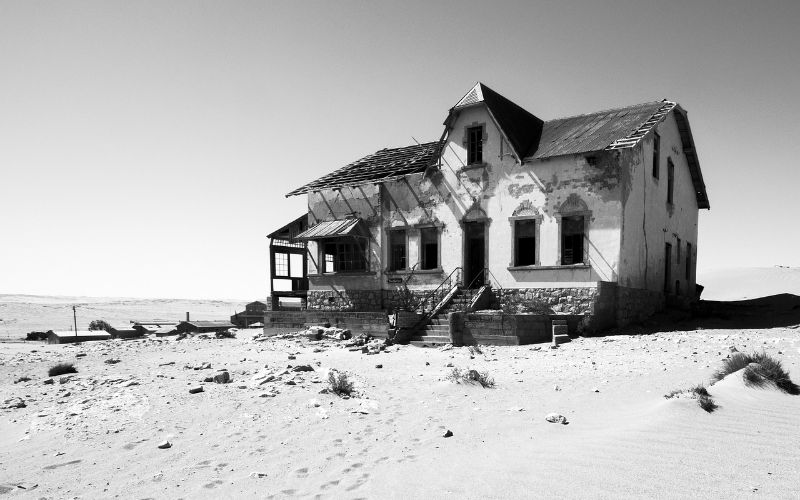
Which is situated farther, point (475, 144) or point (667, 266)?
point (667, 266)

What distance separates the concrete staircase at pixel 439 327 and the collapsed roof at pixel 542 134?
517 cm

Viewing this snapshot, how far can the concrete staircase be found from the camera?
52.2 ft

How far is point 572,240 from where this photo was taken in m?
17.5

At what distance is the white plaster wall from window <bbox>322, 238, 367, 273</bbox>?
32.3 feet

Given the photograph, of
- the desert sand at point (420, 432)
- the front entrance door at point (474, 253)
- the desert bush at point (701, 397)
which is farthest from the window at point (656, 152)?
the desert bush at point (701, 397)

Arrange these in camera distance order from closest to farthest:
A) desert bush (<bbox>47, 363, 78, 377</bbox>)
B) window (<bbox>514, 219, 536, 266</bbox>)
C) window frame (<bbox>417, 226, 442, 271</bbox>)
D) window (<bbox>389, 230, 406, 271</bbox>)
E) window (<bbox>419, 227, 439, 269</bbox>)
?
desert bush (<bbox>47, 363, 78, 377</bbox>), window (<bbox>514, 219, 536, 266</bbox>), window frame (<bbox>417, 226, 442, 271</bbox>), window (<bbox>419, 227, 439, 269</bbox>), window (<bbox>389, 230, 406, 271</bbox>)

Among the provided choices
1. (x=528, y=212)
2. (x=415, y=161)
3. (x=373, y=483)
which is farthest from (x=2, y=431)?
(x=415, y=161)

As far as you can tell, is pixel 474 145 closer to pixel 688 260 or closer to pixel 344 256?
pixel 344 256

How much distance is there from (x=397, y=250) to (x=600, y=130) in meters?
8.52

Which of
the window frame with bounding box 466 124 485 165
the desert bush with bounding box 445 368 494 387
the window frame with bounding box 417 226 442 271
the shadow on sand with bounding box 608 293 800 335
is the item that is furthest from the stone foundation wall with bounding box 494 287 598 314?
the desert bush with bounding box 445 368 494 387

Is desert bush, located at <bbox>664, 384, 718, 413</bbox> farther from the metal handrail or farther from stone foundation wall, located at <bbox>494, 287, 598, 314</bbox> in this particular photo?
the metal handrail

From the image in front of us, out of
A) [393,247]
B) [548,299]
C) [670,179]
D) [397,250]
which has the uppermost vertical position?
[670,179]

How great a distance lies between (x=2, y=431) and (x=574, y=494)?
8.69 m

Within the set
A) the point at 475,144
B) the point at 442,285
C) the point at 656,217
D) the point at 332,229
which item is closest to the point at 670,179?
the point at 656,217
